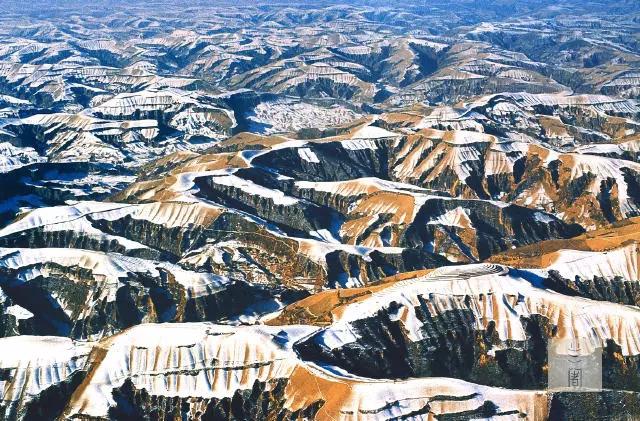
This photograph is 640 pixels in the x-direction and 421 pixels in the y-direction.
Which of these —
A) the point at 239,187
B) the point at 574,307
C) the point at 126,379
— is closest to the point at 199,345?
the point at 126,379

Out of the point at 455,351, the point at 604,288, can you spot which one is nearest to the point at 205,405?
the point at 455,351

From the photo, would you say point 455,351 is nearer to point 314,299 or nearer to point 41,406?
point 314,299

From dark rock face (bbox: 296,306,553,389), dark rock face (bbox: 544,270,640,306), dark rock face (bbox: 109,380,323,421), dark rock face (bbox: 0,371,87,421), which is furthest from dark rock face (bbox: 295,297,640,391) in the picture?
dark rock face (bbox: 0,371,87,421)

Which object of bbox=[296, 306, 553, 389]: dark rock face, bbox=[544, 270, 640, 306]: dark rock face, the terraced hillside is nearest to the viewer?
the terraced hillside

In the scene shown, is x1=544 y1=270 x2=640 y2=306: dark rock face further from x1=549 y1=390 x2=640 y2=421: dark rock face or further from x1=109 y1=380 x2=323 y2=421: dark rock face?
x1=109 y1=380 x2=323 y2=421: dark rock face

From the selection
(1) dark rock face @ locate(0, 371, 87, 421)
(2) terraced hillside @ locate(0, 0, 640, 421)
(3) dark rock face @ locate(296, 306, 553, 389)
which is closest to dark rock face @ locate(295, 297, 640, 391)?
(3) dark rock face @ locate(296, 306, 553, 389)

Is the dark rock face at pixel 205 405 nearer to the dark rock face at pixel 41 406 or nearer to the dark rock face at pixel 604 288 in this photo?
the dark rock face at pixel 41 406

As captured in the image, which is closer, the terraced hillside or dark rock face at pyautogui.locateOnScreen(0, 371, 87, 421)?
dark rock face at pyautogui.locateOnScreen(0, 371, 87, 421)

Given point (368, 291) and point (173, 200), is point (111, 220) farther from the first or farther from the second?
point (368, 291)

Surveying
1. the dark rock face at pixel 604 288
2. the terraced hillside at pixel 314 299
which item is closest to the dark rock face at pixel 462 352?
the terraced hillside at pixel 314 299

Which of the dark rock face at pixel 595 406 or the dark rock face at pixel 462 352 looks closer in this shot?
the dark rock face at pixel 595 406

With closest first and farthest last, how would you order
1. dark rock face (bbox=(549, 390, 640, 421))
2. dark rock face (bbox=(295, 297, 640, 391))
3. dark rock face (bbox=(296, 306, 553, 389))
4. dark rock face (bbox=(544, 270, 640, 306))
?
dark rock face (bbox=(549, 390, 640, 421)), dark rock face (bbox=(295, 297, 640, 391)), dark rock face (bbox=(296, 306, 553, 389)), dark rock face (bbox=(544, 270, 640, 306))

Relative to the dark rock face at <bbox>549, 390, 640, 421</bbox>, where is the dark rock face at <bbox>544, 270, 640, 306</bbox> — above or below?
below
